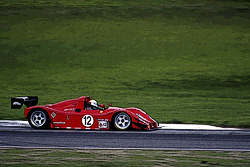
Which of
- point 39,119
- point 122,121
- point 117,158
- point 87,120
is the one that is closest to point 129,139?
point 122,121

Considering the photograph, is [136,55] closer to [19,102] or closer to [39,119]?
[19,102]

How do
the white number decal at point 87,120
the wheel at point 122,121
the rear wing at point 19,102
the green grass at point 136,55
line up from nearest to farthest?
the wheel at point 122,121 < the white number decal at point 87,120 < the rear wing at point 19,102 < the green grass at point 136,55

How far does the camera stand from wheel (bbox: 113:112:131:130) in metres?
16.1

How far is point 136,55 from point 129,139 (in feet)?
105

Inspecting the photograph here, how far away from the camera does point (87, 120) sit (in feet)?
53.6

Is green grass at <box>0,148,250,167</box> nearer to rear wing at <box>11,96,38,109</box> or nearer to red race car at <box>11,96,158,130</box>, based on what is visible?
red race car at <box>11,96,158,130</box>

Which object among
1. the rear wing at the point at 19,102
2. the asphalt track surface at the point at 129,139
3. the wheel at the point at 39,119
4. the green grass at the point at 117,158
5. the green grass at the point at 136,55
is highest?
the green grass at the point at 136,55

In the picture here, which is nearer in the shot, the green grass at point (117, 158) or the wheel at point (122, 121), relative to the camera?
the green grass at point (117, 158)

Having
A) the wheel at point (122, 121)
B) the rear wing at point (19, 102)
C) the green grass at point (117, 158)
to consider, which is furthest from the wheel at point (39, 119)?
the green grass at point (117, 158)

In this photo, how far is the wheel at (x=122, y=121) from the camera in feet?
52.8

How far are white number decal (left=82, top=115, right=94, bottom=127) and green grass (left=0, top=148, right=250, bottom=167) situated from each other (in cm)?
432

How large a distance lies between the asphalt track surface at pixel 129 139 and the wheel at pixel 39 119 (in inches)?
13.6

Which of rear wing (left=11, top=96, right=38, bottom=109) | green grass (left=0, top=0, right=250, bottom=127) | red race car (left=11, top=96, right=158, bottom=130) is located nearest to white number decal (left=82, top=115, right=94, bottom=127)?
red race car (left=11, top=96, right=158, bottom=130)

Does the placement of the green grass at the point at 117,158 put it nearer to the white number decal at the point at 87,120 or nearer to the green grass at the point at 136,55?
the white number decal at the point at 87,120
